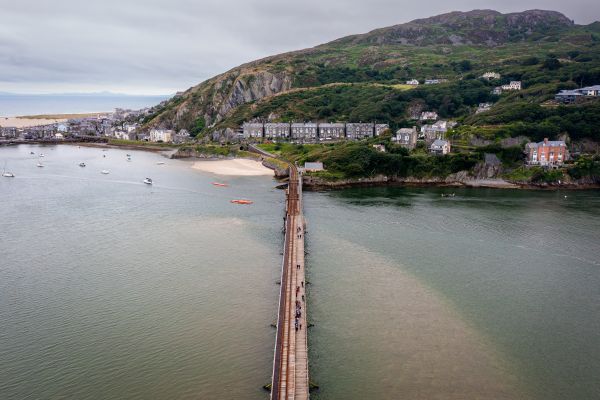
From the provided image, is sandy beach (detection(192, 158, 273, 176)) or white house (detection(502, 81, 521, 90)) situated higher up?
white house (detection(502, 81, 521, 90))

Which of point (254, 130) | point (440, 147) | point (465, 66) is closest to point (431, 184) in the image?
point (440, 147)

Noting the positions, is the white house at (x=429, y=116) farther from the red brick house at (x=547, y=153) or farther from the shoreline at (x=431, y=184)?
the shoreline at (x=431, y=184)

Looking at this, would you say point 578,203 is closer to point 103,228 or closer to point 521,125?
point 521,125

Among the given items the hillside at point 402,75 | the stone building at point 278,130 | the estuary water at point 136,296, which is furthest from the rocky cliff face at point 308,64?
the estuary water at point 136,296

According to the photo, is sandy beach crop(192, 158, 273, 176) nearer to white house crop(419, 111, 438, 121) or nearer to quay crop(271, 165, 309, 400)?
white house crop(419, 111, 438, 121)

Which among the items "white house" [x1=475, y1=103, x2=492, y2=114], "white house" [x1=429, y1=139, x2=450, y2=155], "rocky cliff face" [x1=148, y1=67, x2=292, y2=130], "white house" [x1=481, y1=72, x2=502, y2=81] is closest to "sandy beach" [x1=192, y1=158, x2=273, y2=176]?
"white house" [x1=429, y1=139, x2=450, y2=155]

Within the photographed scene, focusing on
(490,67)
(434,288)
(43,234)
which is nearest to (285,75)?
(490,67)
